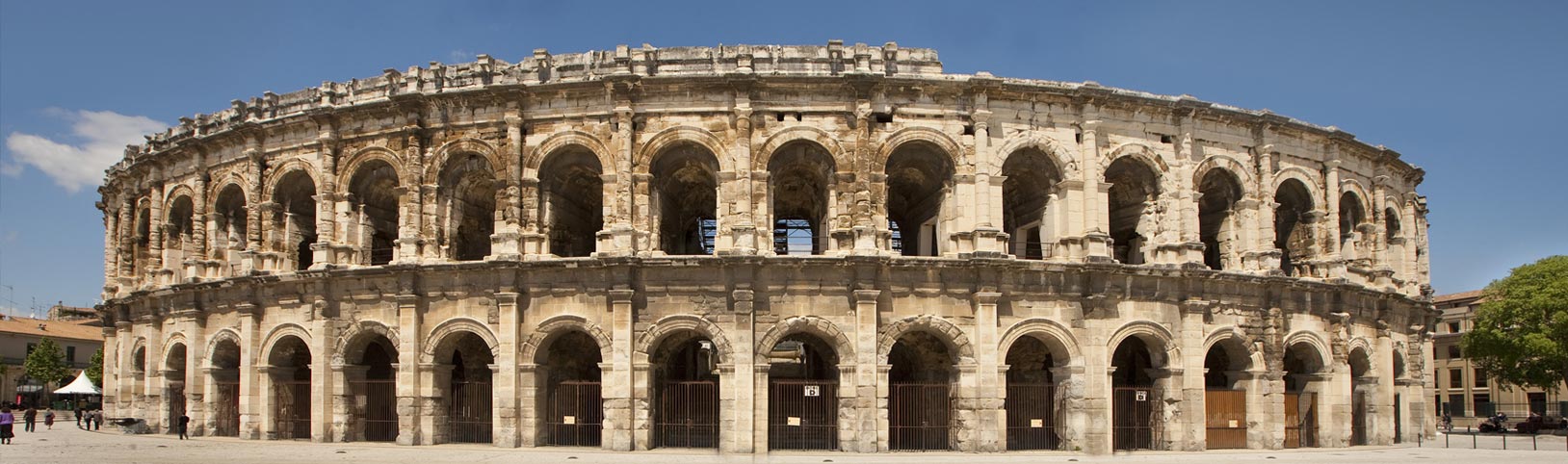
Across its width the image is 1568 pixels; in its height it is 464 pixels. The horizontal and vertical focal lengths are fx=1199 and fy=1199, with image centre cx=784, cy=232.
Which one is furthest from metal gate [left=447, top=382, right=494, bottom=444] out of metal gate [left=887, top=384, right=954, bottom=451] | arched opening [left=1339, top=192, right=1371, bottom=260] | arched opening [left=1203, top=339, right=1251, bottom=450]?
arched opening [left=1339, top=192, right=1371, bottom=260]

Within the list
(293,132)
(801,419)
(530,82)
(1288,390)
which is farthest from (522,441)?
(1288,390)

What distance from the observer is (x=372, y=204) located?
23.7 m

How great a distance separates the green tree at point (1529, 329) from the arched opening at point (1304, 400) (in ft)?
42.8

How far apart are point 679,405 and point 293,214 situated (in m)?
8.77

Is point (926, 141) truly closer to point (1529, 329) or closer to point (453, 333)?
point (453, 333)

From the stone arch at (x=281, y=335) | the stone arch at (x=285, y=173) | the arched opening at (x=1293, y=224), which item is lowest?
the stone arch at (x=281, y=335)

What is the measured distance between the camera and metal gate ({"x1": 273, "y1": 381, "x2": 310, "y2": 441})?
23.2 m

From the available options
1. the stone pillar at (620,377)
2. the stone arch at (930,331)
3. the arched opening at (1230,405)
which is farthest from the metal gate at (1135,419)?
the stone pillar at (620,377)

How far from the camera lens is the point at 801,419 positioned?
829 inches

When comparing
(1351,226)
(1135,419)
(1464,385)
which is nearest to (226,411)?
(1135,419)

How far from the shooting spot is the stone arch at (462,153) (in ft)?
70.9

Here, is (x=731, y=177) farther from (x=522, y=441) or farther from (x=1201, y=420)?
(x=1201, y=420)

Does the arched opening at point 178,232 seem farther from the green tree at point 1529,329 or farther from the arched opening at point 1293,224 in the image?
the green tree at point 1529,329

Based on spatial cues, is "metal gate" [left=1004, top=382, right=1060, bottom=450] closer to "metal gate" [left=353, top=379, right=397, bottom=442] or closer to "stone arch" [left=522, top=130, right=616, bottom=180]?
"stone arch" [left=522, top=130, right=616, bottom=180]
